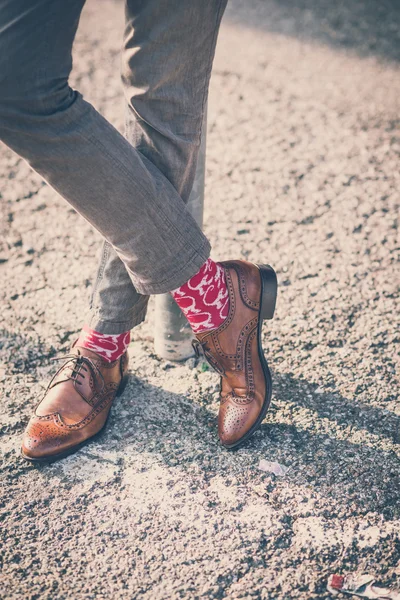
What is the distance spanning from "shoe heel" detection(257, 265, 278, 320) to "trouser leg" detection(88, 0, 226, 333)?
0.27 metres

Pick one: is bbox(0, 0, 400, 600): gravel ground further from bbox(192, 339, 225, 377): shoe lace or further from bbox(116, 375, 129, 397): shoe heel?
bbox(192, 339, 225, 377): shoe lace

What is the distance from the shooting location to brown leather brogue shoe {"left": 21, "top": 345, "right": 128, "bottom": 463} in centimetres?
134

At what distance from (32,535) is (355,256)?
4.28 feet

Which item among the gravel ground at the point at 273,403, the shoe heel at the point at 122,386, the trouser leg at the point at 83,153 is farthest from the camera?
the shoe heel at the point at 122,386

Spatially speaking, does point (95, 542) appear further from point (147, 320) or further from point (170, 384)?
point (147, 320)

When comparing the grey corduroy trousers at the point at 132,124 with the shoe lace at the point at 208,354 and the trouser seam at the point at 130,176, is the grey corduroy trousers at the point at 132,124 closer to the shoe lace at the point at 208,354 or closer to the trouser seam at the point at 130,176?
the trouser seam at the point at 130,176

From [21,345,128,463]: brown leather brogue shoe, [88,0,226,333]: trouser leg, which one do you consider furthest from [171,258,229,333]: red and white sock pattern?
[21,345,128,463]: brown leather brogue shoe

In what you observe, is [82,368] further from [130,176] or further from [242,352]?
[130,176]

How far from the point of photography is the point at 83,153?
111 centimetres

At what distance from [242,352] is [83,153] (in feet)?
1.96

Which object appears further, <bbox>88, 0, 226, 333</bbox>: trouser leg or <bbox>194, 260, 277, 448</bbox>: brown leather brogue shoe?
<bbox>194, 260, 277, 448</bbox>: brown leather brogue shoe

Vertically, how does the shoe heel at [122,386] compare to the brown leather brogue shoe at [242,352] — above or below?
below

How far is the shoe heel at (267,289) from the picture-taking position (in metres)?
1.42

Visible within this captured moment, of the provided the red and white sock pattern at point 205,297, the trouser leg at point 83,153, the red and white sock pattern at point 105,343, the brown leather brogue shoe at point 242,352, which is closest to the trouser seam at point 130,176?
the trouser leg at point 83,153
